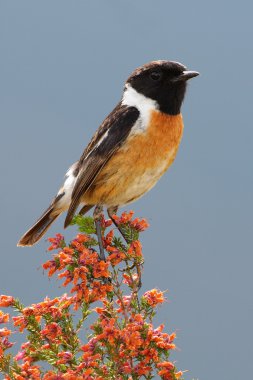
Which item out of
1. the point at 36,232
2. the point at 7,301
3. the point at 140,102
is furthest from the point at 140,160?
the point at 7,301

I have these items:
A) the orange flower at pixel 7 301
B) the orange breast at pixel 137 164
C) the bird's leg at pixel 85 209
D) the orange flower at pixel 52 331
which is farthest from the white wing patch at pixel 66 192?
the orange flower at pixel 52 331

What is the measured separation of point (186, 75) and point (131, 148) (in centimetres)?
83

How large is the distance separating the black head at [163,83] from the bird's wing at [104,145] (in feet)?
0.90

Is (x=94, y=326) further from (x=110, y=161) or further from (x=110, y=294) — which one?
(x=110, y=161)

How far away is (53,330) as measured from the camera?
3.75 m

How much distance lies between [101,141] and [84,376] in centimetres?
221

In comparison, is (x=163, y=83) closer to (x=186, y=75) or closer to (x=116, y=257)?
(x=186, y=75)

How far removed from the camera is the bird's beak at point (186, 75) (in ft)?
16.9

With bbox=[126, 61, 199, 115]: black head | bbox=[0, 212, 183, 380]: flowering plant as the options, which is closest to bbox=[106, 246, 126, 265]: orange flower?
bbox=[0, 212, 183, 380]: flowering plant

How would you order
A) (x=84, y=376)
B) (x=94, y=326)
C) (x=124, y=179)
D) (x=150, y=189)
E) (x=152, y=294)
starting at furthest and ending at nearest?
1. (x=150, y=189)
2. (x=124, y=179)
3. (x=152, y=294)
4. (x=94, y=326)
5. (x=84, y=376)

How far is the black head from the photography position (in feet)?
17.2

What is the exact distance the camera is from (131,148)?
491 cm

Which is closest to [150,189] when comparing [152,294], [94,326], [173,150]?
[173,150]

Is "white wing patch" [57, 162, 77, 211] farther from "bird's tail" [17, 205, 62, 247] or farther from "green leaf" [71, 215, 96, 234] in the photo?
"green leaf" [71, 215, 96, 234]
